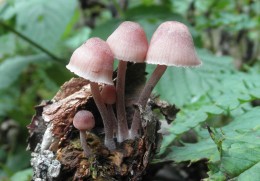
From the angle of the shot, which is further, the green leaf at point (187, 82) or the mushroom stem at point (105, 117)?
the green leaf at point (187, 82)

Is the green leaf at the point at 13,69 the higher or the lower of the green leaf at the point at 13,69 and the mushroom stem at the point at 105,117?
the higher

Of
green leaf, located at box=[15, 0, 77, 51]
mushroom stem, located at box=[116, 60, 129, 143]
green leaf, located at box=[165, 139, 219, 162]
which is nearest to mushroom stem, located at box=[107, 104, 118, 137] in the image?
mushroom stem, located at box=[116, 60, 129, 143]

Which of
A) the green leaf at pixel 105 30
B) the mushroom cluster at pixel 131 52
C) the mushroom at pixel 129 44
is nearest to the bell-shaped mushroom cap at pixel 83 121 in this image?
the mushroom cluster at pixel 131 52

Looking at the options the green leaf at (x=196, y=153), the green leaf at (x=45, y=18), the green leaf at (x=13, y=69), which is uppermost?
the green leaf at (x=45, y=18)

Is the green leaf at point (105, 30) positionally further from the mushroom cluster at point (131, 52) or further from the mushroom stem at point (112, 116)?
the mushroom cluster at point (131, 52)

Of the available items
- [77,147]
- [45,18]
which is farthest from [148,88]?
[45,18]

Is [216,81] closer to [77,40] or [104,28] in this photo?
[104,28]

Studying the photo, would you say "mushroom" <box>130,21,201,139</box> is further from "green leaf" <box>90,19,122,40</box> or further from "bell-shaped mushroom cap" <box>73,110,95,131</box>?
"green leaf" <box>90,19,122,40</box>
